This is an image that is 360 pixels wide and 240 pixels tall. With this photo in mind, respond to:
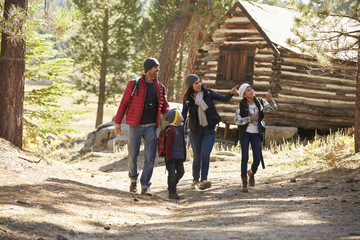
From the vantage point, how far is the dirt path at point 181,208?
4715 millimetres

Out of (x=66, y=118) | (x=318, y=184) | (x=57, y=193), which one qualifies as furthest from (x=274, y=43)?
(x=57, y=193)

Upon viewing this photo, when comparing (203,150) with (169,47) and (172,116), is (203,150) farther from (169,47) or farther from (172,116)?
(169,47)

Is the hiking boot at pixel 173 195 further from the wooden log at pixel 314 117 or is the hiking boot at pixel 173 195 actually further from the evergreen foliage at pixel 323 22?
the wooden log at pixel 314 117

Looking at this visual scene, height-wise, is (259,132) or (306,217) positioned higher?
(259,132)

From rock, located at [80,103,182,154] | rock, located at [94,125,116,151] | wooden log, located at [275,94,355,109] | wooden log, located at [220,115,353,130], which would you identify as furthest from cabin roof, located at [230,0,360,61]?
rock, located at [94,125,116,151]

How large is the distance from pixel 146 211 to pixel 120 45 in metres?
23.0

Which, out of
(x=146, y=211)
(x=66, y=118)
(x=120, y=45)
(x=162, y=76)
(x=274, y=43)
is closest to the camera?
(x=146, y=211)

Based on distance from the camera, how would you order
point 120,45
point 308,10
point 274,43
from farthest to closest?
1. point 120,45
2. point 274,43
3. point 308,10

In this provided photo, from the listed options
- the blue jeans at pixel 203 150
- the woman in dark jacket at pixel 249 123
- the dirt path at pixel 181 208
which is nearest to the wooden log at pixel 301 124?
the dirt path at pixel 181 208

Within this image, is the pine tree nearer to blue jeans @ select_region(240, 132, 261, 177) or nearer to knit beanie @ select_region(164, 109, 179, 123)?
blue jeans @ select_region(240, 132, 261, 177)

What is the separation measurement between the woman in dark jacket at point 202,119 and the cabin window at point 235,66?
31.6 ft

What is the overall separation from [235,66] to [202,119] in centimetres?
1035

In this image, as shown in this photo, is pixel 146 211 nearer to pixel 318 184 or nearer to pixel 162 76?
pixel 318 184

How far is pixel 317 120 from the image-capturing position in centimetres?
1750
